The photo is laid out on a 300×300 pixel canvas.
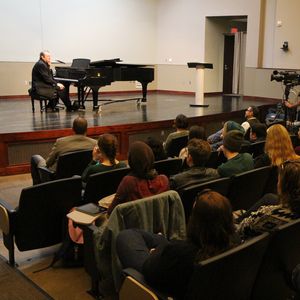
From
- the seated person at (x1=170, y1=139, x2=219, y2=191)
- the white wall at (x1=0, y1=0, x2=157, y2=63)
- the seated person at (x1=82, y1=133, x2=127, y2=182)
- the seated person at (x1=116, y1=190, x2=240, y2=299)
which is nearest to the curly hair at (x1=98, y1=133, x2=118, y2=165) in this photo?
the seated person at (x1=82, y1=133, x2=127, y2=182)

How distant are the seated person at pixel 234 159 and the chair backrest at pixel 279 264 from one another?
49.5 inches

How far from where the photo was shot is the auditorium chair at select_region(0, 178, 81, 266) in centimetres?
283

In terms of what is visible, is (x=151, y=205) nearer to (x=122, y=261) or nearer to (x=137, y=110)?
(x=122, y=261)

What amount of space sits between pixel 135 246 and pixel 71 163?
82.4 inches

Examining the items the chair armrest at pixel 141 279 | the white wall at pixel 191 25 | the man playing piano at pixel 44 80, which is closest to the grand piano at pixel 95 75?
the man playing piano at pixel 44 80

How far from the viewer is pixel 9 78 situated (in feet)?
36.2

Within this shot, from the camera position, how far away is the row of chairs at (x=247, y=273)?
1.63 meters

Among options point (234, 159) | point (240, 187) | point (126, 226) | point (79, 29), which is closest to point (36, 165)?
point (234, 159)

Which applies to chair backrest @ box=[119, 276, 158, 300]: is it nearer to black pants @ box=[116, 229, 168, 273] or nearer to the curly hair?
black pants @ box=[116, 229, 168, 273]

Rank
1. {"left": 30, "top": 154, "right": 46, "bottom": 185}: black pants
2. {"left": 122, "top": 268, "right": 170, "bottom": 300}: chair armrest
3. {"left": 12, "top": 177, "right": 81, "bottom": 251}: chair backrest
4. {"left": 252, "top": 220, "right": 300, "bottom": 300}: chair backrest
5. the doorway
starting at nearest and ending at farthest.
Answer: {"left": 122, "top": 268, "right": 170, "bottom": 300}: chair armrest, {"left": 252, "top": 220, "right": 300, "bottom": 300}: chair backrest, {"left": 12, "top": 177, "right": 81, "bottom": 251}: chair backrest, {"left": 30, "top": 154, "right": 46, "bottom": 185}: black pants, the doorway

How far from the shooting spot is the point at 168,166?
11.7 ft

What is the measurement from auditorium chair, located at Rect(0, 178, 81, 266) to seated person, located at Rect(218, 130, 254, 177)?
1.14 metres

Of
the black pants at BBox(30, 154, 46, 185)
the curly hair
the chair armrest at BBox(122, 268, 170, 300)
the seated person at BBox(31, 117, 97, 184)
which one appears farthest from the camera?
the black pants at BBox(30, 154, 46, 185)

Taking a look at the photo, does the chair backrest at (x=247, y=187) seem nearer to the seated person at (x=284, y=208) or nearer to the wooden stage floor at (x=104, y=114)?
the seated person at (x=284, y=208)
